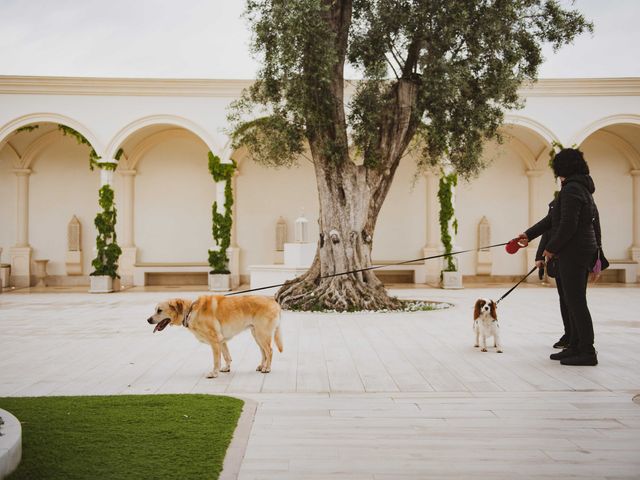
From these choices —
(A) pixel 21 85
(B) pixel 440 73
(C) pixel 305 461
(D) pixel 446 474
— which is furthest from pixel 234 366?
(A) pixel 21 85

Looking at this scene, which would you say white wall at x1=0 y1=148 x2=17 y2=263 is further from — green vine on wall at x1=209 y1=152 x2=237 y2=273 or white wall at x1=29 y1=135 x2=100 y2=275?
green vine on wall at x1=209 y1=152 x2=237 y2=273

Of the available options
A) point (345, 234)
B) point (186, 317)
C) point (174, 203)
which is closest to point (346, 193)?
point (345, 234)

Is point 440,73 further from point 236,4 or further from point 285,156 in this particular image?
point 236,4

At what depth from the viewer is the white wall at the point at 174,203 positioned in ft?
71.8

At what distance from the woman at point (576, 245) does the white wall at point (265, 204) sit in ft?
50.3

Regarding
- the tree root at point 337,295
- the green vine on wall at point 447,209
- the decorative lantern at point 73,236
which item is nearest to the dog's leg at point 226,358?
the tree root at point 337,295

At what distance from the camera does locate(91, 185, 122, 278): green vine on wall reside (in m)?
18.3

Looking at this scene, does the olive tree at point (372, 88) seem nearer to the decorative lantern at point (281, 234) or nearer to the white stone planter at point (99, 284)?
the white stone planter at point (99, 284)

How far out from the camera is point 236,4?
3406 centimetres

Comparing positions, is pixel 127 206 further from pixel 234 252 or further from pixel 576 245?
pixel 576 245

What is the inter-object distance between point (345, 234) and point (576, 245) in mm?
6740

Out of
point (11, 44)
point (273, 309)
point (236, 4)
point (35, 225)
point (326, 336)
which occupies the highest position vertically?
point (236, 4)

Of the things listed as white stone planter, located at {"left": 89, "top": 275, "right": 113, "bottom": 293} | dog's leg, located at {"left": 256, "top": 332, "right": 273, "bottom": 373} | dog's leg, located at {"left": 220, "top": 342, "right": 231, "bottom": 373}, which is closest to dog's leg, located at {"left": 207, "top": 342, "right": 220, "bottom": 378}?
dog's leg, located at {"left": 220, "top": 342, "right": 231, "bottom": 373}

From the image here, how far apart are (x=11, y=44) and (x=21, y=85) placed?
21.9 ft
